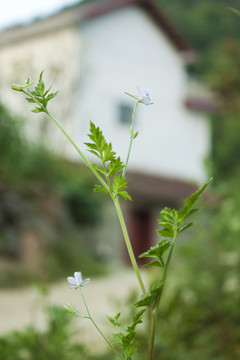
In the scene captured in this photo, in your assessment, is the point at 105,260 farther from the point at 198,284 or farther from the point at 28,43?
the point at 198,284

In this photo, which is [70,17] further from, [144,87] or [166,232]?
[166,232]

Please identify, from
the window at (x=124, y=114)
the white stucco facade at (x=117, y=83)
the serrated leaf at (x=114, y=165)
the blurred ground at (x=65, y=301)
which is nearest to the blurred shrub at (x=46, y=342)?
the serrated leaf at (x=114, y=165)

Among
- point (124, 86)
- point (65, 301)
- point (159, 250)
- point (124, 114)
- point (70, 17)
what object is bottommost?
point (159, 250)

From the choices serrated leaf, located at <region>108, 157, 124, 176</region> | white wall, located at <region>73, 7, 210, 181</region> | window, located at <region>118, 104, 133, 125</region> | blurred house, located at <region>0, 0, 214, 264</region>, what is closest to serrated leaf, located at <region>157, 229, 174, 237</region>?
serrated leaf, located at <region>108, 157, 124, 176</region>

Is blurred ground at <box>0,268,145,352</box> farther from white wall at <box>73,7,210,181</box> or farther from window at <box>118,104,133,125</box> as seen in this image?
window at <box>118,104,133,125</box>

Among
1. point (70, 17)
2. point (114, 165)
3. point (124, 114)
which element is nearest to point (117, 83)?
point (124, 114)

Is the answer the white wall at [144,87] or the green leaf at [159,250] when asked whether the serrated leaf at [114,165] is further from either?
the white wall at [144,87]
